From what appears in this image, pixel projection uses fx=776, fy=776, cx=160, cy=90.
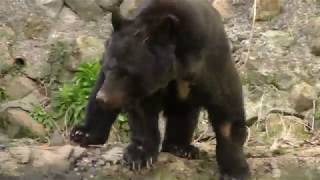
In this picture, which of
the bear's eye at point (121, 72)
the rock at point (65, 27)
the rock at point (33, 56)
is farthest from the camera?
the rock at point (65, 27)

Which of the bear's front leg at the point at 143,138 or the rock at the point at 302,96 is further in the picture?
the rock at the point at 302,96

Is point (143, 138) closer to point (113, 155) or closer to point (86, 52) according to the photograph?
point (113, 155)

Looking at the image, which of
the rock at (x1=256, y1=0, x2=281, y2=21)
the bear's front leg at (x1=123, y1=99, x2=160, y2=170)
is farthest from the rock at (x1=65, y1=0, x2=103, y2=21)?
the bear's front leg at (x1=123, y1=99, x2=160, y2=170)

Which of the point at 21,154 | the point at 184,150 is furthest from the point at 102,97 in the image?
the point at 184,150

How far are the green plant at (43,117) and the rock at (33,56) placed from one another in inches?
16.5

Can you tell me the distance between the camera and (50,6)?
7.14 metres

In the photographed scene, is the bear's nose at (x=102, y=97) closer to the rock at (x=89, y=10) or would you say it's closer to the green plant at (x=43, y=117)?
the green plant at (x=43, y=117)

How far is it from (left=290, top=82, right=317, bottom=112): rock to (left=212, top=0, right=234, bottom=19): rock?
102cm

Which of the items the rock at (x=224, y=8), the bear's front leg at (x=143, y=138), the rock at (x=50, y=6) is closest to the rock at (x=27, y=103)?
the rock at (x=50, y=6)

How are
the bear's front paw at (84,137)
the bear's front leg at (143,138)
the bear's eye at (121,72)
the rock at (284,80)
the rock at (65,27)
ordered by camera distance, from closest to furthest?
the bear's eye at (121,72)
the bear's front leg at (143,138)
the bear's front paw at (84,137)
the rock at (284,80)
the rock at (65,27)

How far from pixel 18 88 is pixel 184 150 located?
9.11ft

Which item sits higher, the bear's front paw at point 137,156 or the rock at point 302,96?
the rock at point 302,96

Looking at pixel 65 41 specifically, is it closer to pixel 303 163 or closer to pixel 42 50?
pixel 42 50

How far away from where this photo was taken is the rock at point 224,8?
23.1ft
